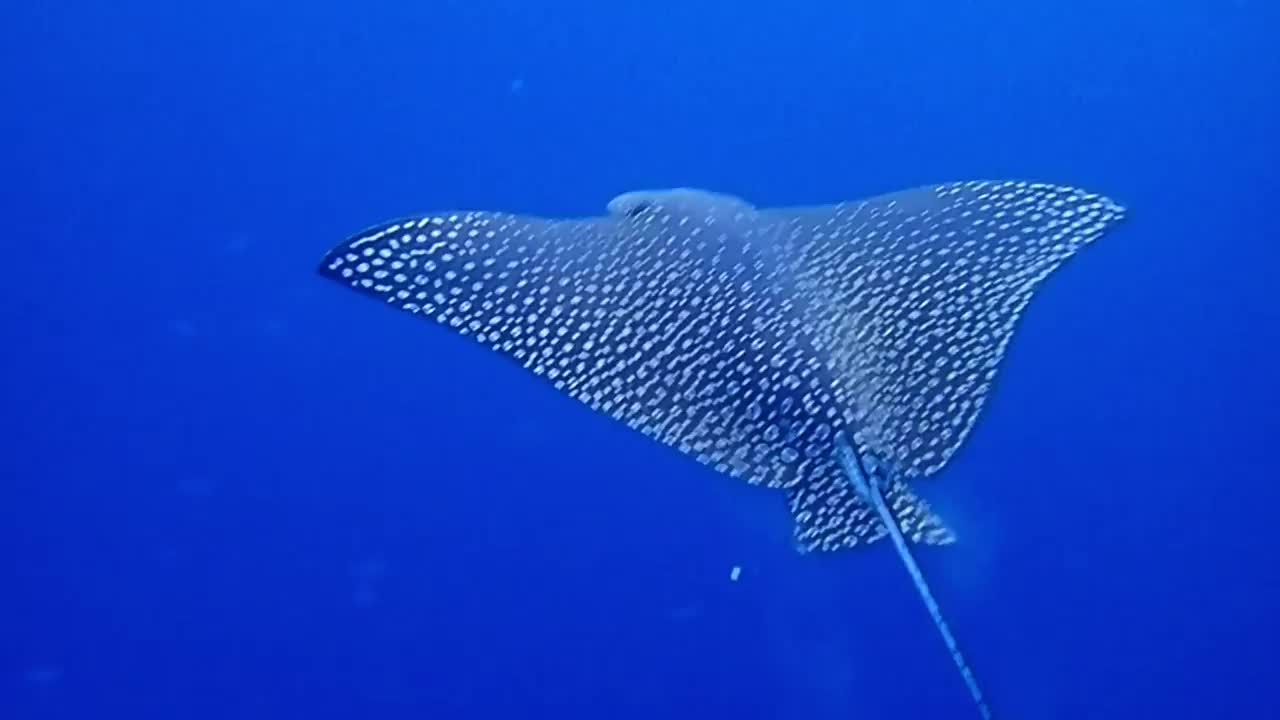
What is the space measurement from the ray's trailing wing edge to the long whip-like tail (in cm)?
4

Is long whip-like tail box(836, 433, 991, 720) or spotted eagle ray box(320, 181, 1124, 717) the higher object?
spotted eagle ray box(320, 181, 1124, 717)

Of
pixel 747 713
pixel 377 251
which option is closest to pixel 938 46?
pixel 377 251

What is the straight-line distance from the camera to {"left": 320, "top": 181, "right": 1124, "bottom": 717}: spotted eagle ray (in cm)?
239

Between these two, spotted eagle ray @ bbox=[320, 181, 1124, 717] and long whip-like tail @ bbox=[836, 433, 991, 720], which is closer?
long whip-like tail @ bbox=[836, 433, 991, 720]

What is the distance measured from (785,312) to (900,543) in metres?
0.49

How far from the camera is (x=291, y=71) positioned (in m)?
2.43

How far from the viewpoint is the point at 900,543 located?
2201mm

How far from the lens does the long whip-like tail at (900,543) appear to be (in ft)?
6.89

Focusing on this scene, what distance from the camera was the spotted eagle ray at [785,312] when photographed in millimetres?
2395

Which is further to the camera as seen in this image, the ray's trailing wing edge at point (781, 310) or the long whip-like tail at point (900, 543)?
the ray's trailing wing edge at point (781, 310)

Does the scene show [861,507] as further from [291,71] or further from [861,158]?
[291,71]

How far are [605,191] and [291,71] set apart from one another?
64 centimetres

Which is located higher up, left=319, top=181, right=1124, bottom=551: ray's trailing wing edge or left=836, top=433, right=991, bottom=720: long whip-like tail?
left=319, top=181, right=1124, bottom=551: ray's trailing wing edge

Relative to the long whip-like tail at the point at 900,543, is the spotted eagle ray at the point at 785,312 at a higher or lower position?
higher
